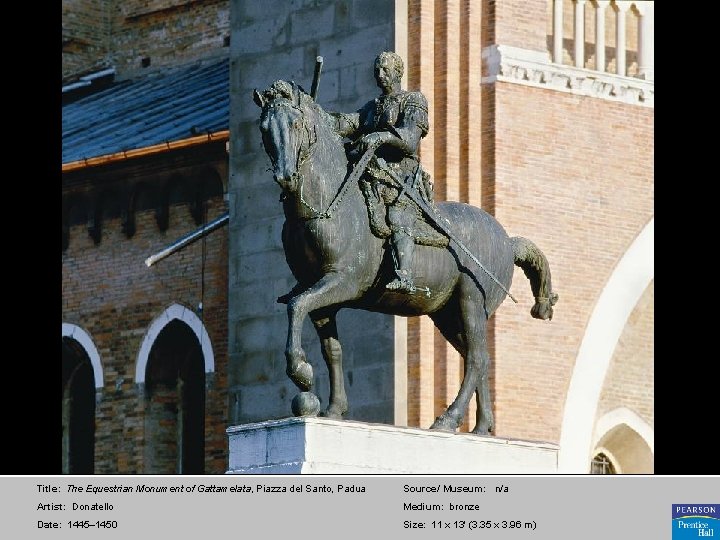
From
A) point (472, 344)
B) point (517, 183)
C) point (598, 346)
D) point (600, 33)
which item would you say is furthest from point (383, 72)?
point (600, 33)

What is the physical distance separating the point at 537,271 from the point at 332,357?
223 centimetres

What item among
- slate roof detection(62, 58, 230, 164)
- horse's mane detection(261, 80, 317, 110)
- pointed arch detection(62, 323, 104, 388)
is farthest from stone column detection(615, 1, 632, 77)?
horse's mane detection(261, 80, 317, 110)

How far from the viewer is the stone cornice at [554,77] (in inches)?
1089

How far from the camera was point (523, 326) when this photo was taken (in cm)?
2731

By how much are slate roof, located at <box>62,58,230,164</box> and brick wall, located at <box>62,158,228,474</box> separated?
2.64ft

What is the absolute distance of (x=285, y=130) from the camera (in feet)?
66.0

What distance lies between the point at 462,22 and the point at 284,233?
733 centimetres

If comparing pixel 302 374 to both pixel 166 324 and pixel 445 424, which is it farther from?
pixel 166 324

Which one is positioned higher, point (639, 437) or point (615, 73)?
point (615, 73)
